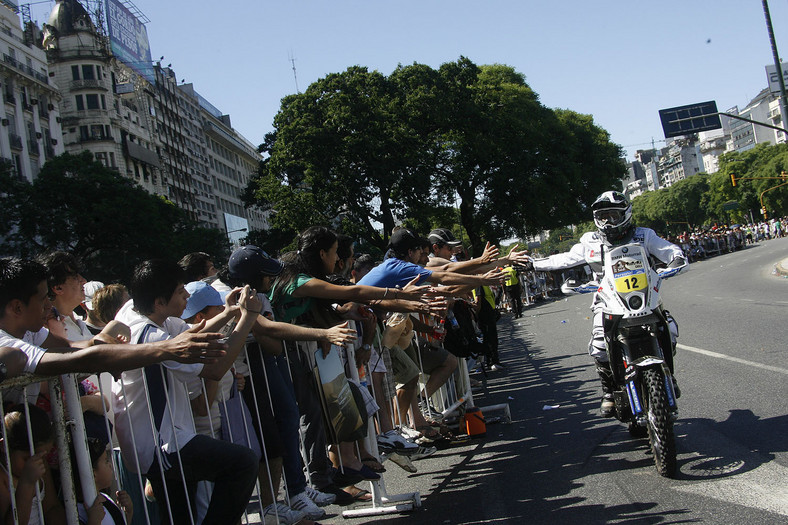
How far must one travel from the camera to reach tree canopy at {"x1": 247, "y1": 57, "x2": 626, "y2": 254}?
3809 cm

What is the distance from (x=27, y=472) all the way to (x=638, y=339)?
419 cm

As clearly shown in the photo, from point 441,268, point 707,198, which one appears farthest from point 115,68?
point 707,198

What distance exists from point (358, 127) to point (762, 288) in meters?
21.1

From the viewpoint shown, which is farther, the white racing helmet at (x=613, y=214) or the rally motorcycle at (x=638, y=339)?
the white racing helmet at (x=613, y=214)

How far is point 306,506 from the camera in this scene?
485cm

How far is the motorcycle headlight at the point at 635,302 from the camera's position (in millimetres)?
5840

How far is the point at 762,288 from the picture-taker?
71.0 ft

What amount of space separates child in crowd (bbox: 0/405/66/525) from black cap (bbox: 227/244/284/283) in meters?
1.76

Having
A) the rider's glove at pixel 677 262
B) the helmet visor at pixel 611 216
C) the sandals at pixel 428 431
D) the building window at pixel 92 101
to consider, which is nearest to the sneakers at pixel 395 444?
the sandals at pixel 428 431

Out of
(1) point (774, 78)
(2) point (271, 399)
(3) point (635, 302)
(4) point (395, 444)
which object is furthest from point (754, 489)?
(1) point (774, 78)

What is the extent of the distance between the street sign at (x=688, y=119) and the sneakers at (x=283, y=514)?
3771 cm

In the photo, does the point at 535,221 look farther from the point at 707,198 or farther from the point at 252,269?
the point at 707,198

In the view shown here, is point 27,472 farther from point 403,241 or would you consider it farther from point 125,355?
point 403,241

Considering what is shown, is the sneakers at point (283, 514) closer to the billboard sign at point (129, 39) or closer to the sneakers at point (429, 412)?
the sneakers at point (429, 412)
